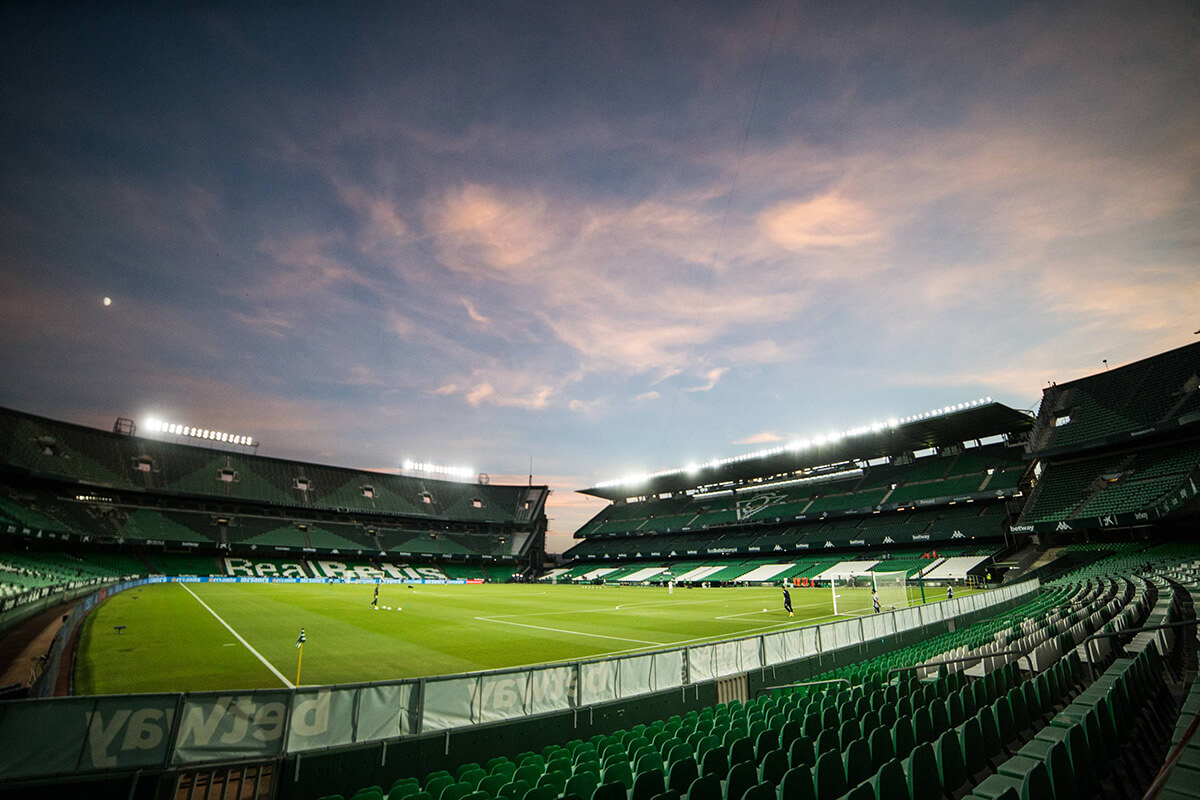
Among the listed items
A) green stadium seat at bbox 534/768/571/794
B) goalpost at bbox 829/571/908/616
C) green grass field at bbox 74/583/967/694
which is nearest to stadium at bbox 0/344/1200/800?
green stadium seat at bbox 534/768/571/794

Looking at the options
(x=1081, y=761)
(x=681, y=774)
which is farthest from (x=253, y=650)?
(x=1081, y=761)

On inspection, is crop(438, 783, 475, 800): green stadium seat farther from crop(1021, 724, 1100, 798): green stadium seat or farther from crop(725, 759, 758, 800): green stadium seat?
crop(1021, 724, 1100, 798): green stadium seat

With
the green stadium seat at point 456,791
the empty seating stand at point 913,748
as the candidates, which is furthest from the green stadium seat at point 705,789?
the green stadium seat at point 456,791

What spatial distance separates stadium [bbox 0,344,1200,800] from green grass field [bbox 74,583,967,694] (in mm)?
262

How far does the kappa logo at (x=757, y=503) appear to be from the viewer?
75.8 metres

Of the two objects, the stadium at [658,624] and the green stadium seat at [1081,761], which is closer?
the green stadium seat at [1081,761]

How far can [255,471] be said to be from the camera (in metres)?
74.9

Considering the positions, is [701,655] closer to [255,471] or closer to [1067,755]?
[1067,755]

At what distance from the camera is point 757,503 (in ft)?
256

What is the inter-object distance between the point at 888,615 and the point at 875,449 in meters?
54.2

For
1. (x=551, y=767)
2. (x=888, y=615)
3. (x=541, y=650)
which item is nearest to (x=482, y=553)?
(x=541, y=650)

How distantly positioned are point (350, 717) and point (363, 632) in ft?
64.3

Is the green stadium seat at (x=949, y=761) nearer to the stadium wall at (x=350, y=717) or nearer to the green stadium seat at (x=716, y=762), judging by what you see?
the green stadium seat at (x=716, y=762)

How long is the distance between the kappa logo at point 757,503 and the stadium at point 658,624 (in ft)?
2.39
